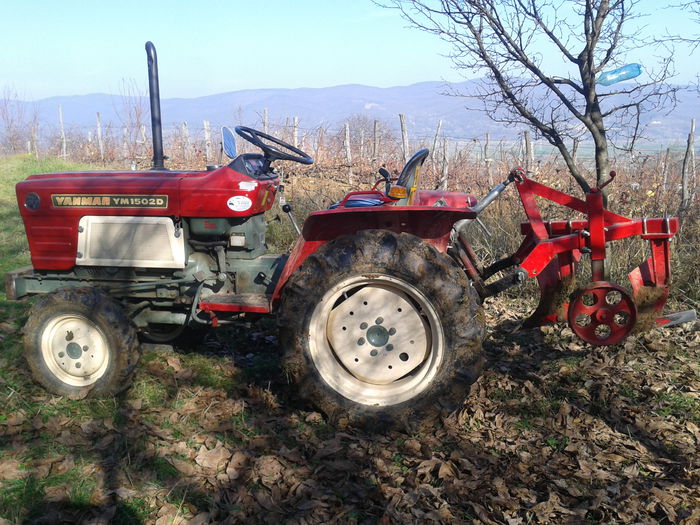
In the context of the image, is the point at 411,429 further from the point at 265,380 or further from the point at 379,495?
the point at 265,380

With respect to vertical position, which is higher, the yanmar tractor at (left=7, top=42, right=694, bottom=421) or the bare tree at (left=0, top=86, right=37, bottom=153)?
the bare tree at (left=0, top=86, right=37, bottom=153)

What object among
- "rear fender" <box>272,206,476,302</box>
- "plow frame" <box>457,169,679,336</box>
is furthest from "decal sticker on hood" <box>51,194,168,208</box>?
"plow frame" <box>457,169,679,336</box>

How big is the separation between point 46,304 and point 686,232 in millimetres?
6090

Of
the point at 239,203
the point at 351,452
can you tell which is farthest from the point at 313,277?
the point at 351,452

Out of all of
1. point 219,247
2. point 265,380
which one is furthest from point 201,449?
point 219,247

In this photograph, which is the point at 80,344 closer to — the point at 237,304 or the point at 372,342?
the point at 237,304

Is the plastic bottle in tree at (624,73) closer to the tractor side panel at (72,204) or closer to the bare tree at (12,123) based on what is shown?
the tractor side panel at (72,204)

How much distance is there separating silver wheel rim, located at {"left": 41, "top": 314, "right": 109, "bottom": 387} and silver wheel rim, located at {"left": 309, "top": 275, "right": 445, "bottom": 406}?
4.61 feet

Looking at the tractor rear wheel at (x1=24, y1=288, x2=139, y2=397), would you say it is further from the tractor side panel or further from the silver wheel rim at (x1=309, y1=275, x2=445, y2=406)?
the silver wheel rim at (x1=309, y1=275, x2=445, y2=406)

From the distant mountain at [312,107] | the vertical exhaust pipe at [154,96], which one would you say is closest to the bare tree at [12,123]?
the vertical exhaust pipe at [154,96]

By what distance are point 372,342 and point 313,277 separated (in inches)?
20.1

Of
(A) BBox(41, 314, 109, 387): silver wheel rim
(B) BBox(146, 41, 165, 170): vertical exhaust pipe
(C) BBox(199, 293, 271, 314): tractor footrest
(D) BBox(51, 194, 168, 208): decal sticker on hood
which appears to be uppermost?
(B) BBox(146, 41, 165, 170): vertical exhaust pipe

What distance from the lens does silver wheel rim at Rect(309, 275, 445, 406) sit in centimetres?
332

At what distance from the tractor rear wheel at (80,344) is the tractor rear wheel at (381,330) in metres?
1.08
